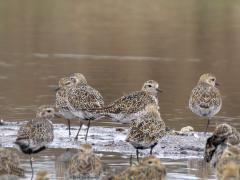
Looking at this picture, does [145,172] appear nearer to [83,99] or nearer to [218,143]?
[218,143]

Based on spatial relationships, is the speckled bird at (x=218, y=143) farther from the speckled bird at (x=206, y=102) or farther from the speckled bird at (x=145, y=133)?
the speckled bird at (x=206, y=102)

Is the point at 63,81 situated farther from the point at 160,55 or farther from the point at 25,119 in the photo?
the point at 160,55

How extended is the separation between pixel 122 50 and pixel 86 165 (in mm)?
18198

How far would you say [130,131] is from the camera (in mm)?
15164

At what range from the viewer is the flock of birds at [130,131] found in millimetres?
12812

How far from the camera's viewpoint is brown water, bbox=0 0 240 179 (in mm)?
21156

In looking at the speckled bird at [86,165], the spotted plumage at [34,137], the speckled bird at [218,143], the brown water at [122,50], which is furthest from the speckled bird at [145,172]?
the spotted plumage at [34,137]

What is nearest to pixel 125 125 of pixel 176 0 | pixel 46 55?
pixel 46 55

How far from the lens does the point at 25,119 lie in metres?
18.7

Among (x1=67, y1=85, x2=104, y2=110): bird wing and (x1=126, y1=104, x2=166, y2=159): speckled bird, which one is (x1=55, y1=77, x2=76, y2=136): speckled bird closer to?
(x1=67, y1=85, x2=104, y2=110): bird wing

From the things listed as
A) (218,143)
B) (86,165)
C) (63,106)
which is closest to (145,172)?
(86,165)

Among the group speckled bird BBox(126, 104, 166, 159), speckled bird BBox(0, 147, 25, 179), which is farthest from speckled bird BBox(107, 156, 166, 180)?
speckled bird BBox(126, 104, 166, 159)

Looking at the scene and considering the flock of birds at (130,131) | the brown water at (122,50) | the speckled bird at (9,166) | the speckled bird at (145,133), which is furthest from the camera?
the brown water at (122,50)

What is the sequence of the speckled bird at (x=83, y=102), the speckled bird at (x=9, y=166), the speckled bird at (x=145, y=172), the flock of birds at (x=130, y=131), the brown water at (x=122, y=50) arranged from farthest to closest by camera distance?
the brown water at (x=122, y=50) < the speckled bird at (x=83, y=102) < the speckled bird at (x=9, y=166) < the flock of birds at (x=130, y=131) < the speckled bird at (x=145, y=172)
